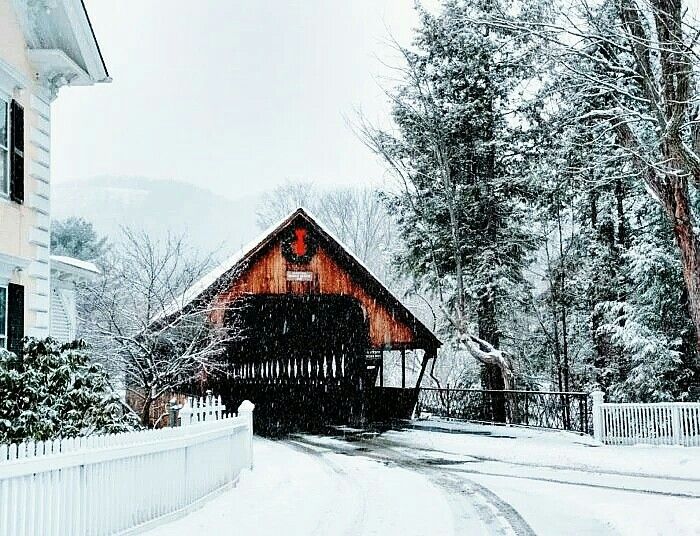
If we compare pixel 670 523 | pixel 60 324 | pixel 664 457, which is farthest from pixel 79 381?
pixel 664 457

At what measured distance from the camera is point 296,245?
82.9 feet

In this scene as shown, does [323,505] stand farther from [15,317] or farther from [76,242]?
[76,242]

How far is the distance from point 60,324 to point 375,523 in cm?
779

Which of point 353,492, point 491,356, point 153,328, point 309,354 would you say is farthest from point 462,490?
point 309,354

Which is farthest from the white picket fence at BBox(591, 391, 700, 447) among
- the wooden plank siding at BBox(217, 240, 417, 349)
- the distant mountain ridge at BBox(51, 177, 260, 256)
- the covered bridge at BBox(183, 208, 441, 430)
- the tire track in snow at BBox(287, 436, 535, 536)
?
the distant mountain ridge at BBox(51, 177, 260, 256)

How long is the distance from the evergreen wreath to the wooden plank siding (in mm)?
138

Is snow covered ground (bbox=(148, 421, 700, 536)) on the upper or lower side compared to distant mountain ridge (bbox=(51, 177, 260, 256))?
lower

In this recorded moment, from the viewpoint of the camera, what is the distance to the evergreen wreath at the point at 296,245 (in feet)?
82.4

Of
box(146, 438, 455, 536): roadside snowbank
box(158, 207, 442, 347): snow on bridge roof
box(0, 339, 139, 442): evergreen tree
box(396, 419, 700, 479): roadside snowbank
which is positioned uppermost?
box(158, 207, 442, 347): snow on bridge roof

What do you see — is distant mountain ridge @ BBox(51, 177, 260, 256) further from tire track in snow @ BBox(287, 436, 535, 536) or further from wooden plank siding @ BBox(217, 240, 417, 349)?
tire track in snow @ BBox(287, 436, 535, 536)

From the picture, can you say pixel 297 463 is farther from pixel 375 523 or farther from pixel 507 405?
pixel 507 405

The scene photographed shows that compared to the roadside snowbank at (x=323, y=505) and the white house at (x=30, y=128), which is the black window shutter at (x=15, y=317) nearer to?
the white house at (x=30, y=128)

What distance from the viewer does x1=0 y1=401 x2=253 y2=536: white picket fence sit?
6.20 m

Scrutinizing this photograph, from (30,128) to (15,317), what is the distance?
258 cm
